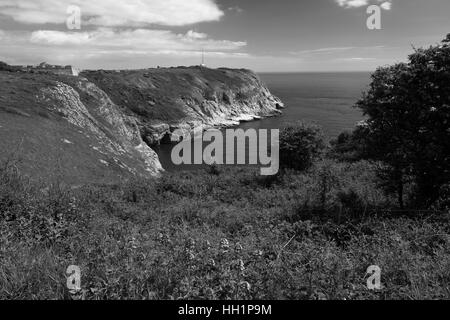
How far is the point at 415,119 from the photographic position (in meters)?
14.0

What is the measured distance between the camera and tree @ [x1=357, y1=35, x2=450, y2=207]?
13133 mm

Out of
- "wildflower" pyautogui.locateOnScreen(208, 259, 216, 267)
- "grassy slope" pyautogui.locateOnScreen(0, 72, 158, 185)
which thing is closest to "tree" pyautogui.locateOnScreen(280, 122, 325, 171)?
"grassy slope" pyautogui.locateOnScreen(0, 72, 158, 185)

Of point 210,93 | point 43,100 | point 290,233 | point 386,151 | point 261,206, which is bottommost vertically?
point 261,206

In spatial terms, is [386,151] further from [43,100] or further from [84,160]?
[43,100]

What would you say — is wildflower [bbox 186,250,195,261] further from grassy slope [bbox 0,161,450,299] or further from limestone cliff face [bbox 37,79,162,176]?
limestone cliff face [bbox 37,79,162,176]

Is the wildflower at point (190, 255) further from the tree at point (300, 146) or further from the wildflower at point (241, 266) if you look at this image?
the tree at point (300, 146)

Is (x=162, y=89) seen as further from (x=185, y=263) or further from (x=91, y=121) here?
(x=185, y=263)

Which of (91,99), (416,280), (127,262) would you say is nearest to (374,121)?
(416,280)

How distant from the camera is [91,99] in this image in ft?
172

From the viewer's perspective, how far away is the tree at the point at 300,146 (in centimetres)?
2944

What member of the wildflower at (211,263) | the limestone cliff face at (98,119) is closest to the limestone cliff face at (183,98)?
the limestone cliff face at (98,119)

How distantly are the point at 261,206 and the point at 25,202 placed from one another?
12.9 meters

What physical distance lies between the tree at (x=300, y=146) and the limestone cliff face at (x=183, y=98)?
152 feet

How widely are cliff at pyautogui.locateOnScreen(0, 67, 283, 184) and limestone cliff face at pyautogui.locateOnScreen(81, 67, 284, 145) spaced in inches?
12.3
